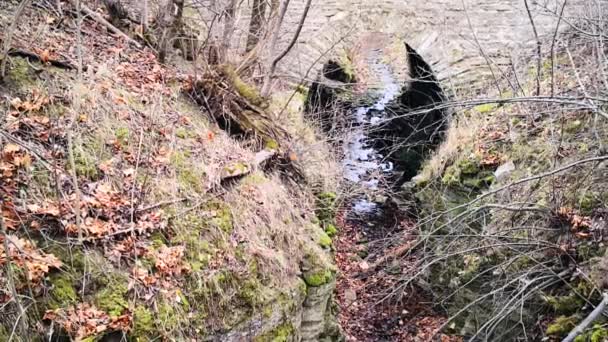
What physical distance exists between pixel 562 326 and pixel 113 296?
356 cm

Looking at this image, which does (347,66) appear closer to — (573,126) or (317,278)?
(573,126)

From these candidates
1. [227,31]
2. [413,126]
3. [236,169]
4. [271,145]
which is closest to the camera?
[236,169]

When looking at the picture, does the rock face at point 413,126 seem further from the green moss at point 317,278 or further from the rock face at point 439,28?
the green moss at point 317,278

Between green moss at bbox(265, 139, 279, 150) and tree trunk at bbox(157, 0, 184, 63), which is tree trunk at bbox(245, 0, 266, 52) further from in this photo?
green moss at bbox(265, 139, 279, 150)

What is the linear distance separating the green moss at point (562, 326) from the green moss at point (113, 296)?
3.46 m

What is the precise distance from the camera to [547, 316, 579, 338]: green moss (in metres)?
3.97

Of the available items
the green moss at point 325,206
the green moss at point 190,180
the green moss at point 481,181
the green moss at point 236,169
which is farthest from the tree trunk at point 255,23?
the green moss at point 481,181

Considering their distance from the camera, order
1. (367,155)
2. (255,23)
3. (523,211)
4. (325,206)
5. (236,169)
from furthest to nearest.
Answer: (367,155), (255,23), (325,206), (523,211), (236,169)

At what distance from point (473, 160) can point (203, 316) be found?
17.1ft

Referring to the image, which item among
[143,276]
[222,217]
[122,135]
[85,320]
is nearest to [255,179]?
[222,217]

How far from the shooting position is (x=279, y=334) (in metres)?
3.83

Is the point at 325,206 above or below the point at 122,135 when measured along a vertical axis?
below

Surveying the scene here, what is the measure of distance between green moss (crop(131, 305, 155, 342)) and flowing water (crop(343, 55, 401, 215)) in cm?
500

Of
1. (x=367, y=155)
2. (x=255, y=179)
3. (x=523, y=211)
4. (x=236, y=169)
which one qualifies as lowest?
(x=367, y=155)
